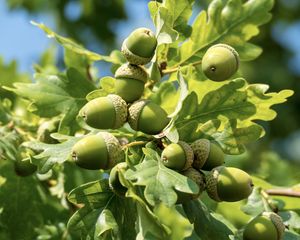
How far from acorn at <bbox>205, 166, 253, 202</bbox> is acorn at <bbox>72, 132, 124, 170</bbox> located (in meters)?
0.24

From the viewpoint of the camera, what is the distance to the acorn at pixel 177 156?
1620mm

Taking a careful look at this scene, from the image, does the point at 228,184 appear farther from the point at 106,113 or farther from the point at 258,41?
the point at 258,41

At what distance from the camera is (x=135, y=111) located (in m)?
1.72

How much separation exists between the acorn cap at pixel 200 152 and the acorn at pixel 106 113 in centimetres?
20

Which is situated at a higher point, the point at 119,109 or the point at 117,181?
the point at 119,109

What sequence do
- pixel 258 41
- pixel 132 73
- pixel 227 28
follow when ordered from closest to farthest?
1. pixel 132 73
2. pixel 227 28
3. pixel 258 41

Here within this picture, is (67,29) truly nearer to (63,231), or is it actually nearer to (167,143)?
(63,231)

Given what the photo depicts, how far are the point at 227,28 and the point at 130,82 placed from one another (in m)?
0.55

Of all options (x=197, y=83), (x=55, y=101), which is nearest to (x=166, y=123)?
(x=197, y=83)

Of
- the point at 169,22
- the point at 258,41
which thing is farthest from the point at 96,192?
the point at 258,41

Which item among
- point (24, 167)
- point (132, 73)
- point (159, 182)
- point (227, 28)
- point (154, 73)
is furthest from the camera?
point (227, 28)

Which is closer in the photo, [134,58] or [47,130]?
[134,58]

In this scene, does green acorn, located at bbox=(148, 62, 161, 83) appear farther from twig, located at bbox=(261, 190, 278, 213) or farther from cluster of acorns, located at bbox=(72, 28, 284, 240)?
twig, located at bbox=(261, 190, 278, 213)

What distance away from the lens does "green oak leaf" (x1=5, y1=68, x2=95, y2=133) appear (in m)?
2.19
